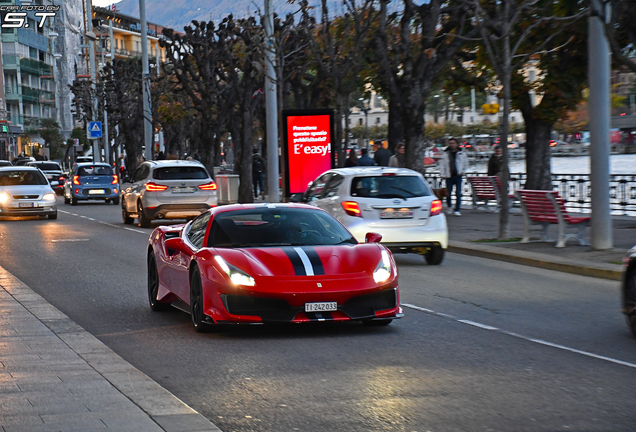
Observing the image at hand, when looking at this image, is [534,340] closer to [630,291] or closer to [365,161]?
[630,291]

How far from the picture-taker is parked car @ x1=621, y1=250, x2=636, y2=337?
29.6 feet

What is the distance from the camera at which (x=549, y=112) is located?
29672 mm

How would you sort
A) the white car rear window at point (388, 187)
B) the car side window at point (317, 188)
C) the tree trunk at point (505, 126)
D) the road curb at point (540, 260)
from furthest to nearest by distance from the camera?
the tree trunk at point (505, 126), the car side window at point (317, 188), the white car rear window at point (388, 187), the road curb at point (540, 260)

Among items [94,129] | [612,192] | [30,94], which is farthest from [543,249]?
[30,94]

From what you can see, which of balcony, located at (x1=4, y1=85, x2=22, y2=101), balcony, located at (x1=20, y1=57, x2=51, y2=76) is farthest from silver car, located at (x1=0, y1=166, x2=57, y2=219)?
balcony, located at (x1=20, y1=57, x2=51, y2=76)

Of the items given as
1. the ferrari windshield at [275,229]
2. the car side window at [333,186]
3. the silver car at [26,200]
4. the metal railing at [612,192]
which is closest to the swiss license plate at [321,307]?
the ferrari windshield at [275,229]

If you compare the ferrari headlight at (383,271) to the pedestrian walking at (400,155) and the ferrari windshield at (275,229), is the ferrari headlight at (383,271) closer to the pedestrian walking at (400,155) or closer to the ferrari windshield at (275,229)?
the ferrari windshield at (275,229)

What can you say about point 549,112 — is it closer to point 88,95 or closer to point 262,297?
point 262,297

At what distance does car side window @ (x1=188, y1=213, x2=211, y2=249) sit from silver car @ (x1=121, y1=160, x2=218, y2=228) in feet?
50.1

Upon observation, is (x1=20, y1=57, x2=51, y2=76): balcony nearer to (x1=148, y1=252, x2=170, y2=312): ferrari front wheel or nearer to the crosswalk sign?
the crosswalk sign

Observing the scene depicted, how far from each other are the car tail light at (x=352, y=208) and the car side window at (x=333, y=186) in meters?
0.51

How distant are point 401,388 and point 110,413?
1.98 metres

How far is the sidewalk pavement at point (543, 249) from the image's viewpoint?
1480 cm

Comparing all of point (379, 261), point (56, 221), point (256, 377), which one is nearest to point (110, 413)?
point (256, 377)
